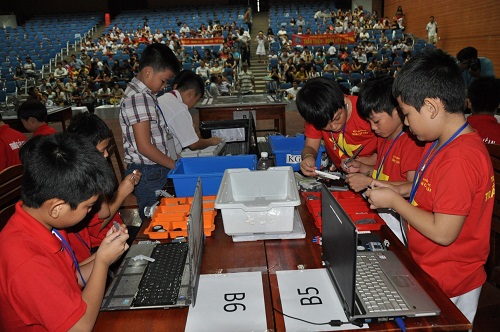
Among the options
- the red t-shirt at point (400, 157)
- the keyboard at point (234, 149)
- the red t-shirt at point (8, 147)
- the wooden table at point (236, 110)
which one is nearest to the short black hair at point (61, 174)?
the red t-shirt at point (400, 157)

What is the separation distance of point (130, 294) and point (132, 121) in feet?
3.69

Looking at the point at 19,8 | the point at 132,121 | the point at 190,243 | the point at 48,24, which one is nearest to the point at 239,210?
the point at 190,243

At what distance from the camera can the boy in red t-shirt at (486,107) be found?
2.38 meters

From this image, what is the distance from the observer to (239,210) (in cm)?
137

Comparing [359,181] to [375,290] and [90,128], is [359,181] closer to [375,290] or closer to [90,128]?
[375,290]

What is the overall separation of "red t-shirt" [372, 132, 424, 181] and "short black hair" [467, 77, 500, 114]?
999 millimetres

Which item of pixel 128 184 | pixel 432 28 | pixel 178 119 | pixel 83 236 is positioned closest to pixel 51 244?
pixel 83 236

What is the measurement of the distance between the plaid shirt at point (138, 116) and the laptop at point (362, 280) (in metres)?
1.23

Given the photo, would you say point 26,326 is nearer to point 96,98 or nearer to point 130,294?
point 130,294

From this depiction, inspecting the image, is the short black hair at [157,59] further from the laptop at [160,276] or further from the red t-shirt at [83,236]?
the laptop at [160,276]

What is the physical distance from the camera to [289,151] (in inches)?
95.2

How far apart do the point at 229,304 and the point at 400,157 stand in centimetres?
104

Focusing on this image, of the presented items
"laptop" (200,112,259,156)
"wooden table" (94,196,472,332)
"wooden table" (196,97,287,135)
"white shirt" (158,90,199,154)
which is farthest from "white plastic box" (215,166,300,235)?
"wooden table" (196,97,287,135)

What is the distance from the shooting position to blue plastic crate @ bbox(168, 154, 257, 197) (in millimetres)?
1825
